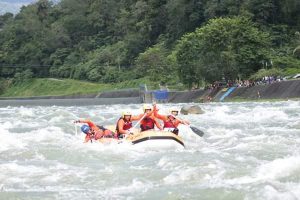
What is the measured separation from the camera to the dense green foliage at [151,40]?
2349 inches

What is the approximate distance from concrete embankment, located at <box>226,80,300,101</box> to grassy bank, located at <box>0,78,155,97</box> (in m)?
33.6

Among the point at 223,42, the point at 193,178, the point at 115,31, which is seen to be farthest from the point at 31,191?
the point at 115,31

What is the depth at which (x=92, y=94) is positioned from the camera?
92375 millimetres

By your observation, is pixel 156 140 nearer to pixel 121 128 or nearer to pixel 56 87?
pixel 121 128

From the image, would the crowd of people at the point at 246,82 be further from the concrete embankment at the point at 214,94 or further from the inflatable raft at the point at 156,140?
the inflatable raft at the point at 156,140

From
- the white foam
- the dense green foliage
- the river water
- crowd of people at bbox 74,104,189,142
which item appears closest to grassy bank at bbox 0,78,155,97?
the dense green foliage

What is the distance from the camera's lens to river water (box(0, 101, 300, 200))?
10914mm

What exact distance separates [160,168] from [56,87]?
9783 cm

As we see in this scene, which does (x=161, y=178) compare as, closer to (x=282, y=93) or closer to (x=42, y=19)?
(x=282, y=93)

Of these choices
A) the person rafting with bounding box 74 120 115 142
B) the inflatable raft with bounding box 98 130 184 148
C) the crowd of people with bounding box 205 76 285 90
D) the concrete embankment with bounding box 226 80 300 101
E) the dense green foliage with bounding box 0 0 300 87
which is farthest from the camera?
the dense green foliage with bounding box 0 0 300 87

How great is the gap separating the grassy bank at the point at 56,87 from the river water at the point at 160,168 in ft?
214

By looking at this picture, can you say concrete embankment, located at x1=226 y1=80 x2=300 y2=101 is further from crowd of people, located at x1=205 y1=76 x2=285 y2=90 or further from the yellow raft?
the yellow raft

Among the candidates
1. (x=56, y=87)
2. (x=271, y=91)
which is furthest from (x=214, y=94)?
(x=56, y=87)

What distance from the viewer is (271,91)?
153 ft
